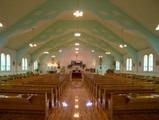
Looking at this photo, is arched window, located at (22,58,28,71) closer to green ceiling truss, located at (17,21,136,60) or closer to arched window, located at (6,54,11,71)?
arched window, located at (6,54,11,71)

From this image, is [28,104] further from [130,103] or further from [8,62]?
[8,62]

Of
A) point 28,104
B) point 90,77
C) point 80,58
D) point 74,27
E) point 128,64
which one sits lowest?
point 28,104

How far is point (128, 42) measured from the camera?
20891mm

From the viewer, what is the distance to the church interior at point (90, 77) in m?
7.05

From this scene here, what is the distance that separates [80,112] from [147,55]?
12.7 meters

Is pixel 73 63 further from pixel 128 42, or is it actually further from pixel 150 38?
pixel 150 38

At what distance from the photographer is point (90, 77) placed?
17938 mm

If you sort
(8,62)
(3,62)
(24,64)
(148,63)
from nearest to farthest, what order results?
(148,63) → (3,62) → (8,62) → (24,64)

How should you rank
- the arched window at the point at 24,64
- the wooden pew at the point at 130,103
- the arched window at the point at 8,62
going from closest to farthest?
the wooden pew at the point at 130,103, the arched window at the point at 8,62, the arched window at the point at 24,64

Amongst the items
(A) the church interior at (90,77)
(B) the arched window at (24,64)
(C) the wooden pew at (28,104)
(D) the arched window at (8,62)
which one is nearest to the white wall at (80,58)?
(A) the church interior at (90,77)

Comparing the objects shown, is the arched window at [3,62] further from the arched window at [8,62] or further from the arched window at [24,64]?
the arched window at [24,64]

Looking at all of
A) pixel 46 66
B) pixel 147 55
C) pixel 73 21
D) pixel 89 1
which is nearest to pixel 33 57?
pixel 46 66

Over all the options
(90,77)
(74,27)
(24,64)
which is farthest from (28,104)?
(24,64)

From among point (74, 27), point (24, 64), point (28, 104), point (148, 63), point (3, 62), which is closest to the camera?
point (28, 104)
